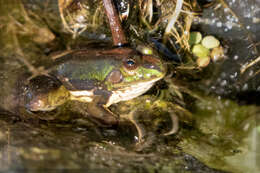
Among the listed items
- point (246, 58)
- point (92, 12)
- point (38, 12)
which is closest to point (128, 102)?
point (92, 12)

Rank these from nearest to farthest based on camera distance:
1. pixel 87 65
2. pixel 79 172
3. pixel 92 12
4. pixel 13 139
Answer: pixel 79 172 < pixel 13 139 < pixel 87 65 < pixel 92 12

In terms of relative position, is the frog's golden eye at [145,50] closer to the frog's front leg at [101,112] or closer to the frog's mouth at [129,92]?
the frog's mouth at [129,92]

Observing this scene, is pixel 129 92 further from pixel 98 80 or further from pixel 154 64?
pixel 154 64

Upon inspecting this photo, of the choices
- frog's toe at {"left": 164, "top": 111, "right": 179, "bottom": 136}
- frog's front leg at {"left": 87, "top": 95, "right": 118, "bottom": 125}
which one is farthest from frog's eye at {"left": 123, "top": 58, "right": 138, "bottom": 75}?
frog's toe at {"left": 164, "top": 111, "right": 179, "bottom": 136}

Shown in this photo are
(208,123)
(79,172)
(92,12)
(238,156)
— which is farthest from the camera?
(92,12)

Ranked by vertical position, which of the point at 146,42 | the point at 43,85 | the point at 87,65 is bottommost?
the point at 43,85

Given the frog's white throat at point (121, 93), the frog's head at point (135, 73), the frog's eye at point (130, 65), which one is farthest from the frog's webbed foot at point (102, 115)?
the frog's eye at point (130, 65)

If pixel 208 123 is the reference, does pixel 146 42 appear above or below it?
above

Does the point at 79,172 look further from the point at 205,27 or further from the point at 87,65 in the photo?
the point at 205,27
